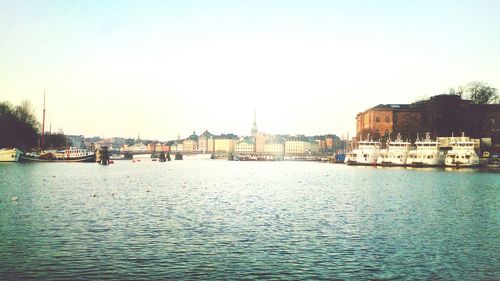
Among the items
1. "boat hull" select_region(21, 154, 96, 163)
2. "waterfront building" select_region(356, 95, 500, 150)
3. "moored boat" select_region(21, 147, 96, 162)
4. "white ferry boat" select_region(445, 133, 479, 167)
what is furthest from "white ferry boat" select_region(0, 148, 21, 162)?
"white ferry boat" select_region(445, 133, 479, 167)

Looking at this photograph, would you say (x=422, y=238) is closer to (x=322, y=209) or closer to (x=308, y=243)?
(x=308, y=243)

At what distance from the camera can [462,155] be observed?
141125 millimetres

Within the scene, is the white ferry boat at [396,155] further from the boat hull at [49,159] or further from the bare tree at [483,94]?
the boat hull at [49,159]

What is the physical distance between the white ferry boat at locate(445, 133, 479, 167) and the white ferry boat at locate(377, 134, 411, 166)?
13090 millimetres

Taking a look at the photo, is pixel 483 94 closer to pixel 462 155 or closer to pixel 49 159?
pixel 462 155

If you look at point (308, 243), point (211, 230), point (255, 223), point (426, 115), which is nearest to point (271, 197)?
point (255, 223)

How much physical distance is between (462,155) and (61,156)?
11149cm

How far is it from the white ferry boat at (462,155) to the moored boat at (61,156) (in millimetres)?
102056

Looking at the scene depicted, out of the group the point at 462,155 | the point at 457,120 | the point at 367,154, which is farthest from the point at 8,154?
the point at 457,120

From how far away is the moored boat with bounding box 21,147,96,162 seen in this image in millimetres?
157950

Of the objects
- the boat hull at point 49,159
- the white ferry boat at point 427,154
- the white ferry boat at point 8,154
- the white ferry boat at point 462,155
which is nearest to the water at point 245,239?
the white ferry boat at point 462,155

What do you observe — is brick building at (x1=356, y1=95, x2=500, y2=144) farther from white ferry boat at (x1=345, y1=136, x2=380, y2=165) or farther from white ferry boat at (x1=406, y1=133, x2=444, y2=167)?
white ferry boat at (x1=406, y1=133, x2=444, y2=167)

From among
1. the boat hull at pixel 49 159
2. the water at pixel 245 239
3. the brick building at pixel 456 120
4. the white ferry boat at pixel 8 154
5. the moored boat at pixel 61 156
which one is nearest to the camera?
the water at pixel 245 239

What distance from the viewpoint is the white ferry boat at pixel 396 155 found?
155m
